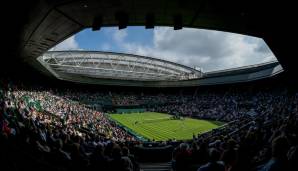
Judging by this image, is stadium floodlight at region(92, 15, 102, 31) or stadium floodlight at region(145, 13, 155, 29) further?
stadium floodlight at region(92, 15, 102, 31)

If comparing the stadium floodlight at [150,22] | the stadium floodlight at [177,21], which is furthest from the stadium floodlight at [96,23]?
the stadium floodlight at [177,21]

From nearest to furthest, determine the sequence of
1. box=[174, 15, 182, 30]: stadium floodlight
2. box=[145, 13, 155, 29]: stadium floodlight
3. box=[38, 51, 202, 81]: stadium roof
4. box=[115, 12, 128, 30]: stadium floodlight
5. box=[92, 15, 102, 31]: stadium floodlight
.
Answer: box=[115, 12, 128, 30]: stadium floodlight < box=[174, 15, 182, 30]: stadium floodlight < box=[145, 13, 155, 29]: stadium floodlight < box=[92, 15, 102, 31]: stadium floodlight < box=[38, 51, 202, 81]: stadium roof

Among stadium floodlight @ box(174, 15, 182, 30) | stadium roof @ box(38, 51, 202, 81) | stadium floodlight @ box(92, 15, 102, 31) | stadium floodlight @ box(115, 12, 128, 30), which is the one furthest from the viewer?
stadium roof @ box(38, 51, 202, 81)

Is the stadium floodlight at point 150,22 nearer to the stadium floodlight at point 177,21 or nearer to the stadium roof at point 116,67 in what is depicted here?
the stadium floodlight at point 177,21

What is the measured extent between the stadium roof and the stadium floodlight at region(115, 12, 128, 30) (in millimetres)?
36657

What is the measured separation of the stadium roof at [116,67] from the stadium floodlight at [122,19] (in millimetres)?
36657

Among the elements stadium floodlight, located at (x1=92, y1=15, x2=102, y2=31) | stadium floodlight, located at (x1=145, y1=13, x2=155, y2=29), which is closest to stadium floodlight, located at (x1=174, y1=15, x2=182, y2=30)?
stadium floodlight, located at (x1=145, y1=13, x2=155, y2=29)

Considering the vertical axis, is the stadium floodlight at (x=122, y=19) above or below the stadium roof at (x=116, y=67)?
below

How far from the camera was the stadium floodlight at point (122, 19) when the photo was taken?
29.9ft

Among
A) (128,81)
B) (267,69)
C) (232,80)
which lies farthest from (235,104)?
(128,81)

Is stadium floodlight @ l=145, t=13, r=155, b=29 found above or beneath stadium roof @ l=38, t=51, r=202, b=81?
beneath

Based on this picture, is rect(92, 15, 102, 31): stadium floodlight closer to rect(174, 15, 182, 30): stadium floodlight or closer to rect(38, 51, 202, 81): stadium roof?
rect(174, 15, 182, 30): stadium floodlight

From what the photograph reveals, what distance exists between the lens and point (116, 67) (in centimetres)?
5684

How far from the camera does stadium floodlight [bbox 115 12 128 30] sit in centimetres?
910
